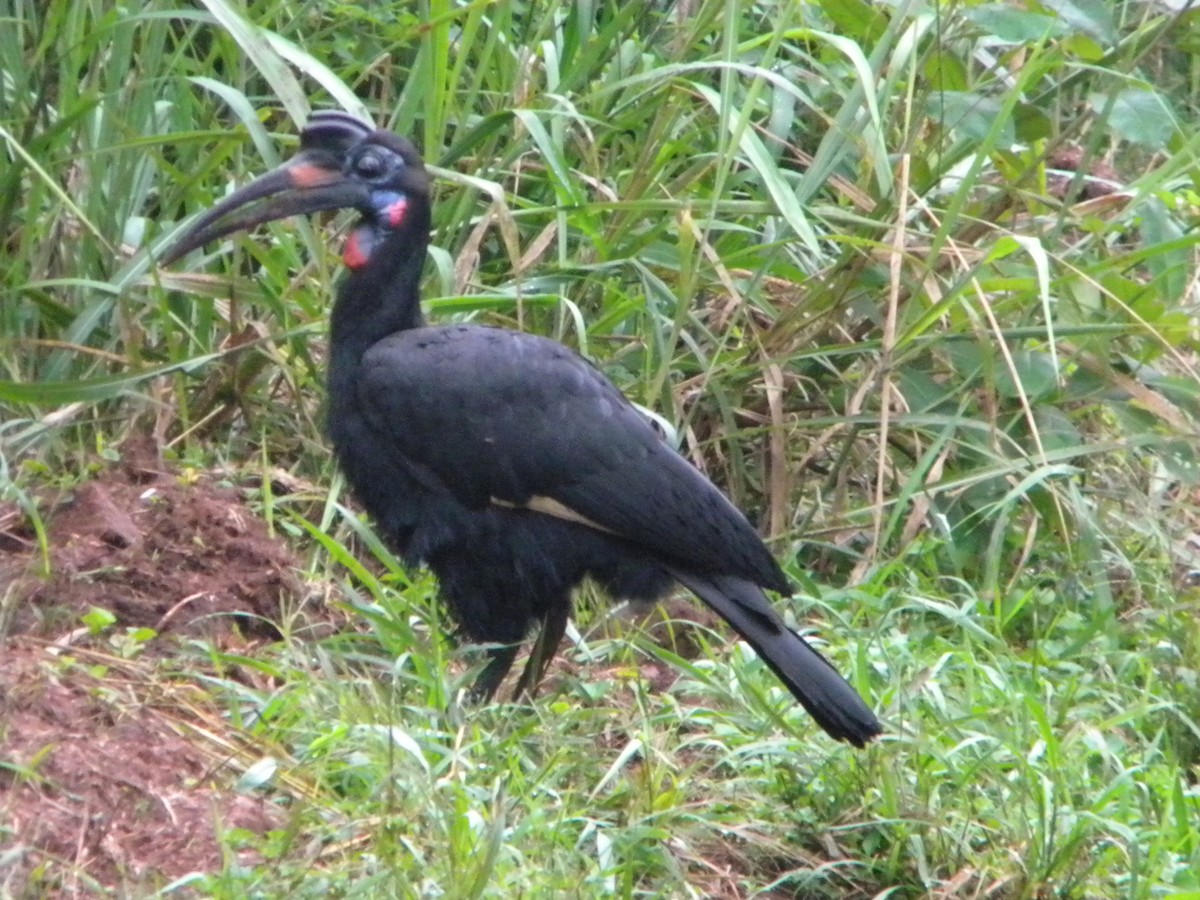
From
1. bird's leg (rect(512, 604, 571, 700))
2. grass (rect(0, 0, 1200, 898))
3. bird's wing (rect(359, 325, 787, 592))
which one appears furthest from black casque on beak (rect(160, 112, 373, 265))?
bird's leg (rect(512, 604, 571, 700))

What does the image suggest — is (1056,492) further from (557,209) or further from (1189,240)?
(557,209)

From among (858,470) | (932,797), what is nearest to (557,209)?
(858,470)

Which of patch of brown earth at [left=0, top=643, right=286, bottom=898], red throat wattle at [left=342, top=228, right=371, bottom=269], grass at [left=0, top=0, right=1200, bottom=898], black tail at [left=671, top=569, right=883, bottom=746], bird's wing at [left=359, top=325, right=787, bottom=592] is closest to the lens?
patch of brown earth at [left=0, top=643, right=286, bottom=898]

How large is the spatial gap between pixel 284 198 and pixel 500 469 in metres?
0.69

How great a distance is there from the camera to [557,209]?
4.02m

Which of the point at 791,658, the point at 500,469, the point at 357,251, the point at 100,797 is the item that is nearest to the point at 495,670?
the point at 500,469

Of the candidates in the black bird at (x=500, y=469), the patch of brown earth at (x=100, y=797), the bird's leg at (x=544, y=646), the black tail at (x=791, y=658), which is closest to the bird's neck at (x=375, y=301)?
the black bird at (x=500, y=469)

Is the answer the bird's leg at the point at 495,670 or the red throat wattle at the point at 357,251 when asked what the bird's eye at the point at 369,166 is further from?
the bird's leg at the point at 495,670

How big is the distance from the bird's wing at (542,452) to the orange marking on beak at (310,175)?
0.39 metres

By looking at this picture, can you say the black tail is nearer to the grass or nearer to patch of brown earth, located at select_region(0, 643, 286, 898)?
the grass

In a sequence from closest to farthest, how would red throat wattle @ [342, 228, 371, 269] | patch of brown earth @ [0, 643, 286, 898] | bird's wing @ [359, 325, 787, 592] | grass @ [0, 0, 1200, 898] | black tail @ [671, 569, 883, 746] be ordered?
patch of brown earth @ [0, 643, 286, 898] < black tail @ [671, 569, 883, 746] < bird's wing @ [359, 325, 787, 592] < grass @ [0, 0, 1200, 898] < red throat wattle @ [342, 228, 371, 269]

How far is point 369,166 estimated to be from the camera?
376 cm

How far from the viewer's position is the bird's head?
12.3 feet

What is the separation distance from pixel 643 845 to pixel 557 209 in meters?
1.58
